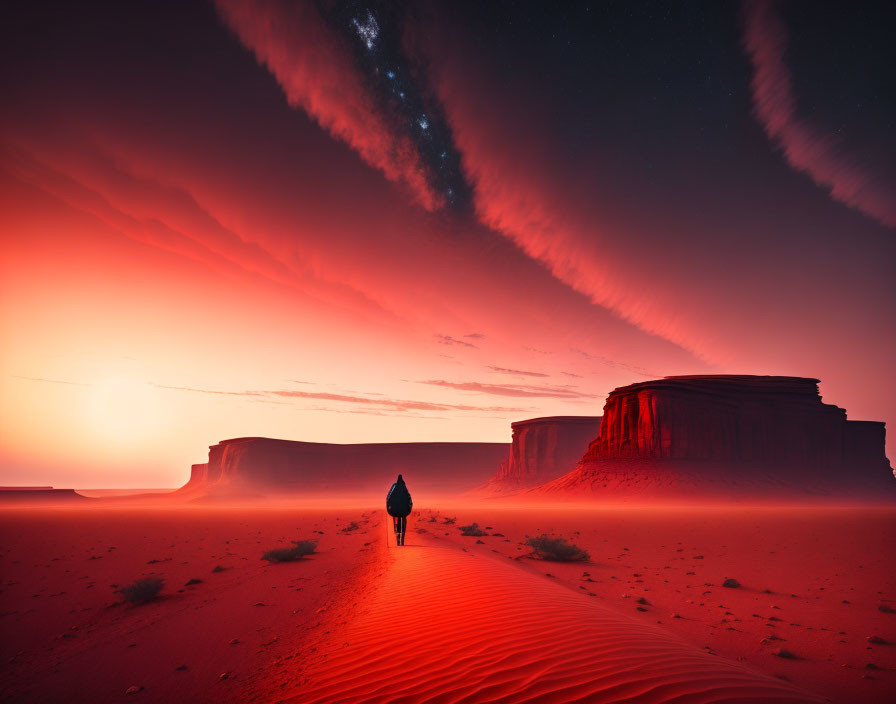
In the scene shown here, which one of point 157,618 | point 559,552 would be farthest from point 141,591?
point 559,552

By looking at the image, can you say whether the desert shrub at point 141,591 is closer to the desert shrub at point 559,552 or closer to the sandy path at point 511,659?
the sandy path at point 511,659

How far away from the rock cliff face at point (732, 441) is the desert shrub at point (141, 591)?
41962mm

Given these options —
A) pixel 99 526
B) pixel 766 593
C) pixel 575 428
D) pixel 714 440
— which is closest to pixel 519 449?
pixel 575 428

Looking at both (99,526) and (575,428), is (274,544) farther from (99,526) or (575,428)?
(575,428)

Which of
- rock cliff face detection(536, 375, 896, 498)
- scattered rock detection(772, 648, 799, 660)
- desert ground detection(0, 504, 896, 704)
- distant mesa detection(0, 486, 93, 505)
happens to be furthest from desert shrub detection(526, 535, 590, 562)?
distant mesa detection(0, 486, 93, 505)

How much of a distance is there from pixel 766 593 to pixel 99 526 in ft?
97.4

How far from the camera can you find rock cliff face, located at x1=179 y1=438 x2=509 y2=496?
101875mm

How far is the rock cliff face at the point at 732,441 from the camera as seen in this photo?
4394cm

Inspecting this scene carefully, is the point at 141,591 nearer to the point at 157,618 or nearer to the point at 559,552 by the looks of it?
the point at 157,618

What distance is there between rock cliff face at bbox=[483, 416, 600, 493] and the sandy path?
76539mm

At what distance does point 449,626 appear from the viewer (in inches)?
217

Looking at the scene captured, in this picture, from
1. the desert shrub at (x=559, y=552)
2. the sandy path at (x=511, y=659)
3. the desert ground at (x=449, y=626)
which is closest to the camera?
the sandy path at (x=511, y=659)

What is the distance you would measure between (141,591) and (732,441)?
5318cm

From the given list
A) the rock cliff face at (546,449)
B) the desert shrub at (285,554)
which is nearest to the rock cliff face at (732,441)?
the rock cliff face at (546,449)
